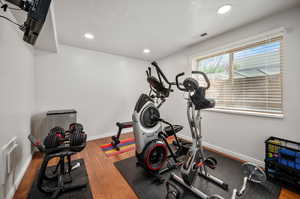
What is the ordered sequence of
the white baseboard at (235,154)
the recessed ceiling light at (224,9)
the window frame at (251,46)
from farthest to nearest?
the white baseboard at (235,154)
the window frame at (251,46)
the recessed ceiling light at (224,9)

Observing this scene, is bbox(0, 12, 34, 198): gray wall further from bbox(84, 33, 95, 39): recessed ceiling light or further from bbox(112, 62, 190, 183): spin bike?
bbox(112, 62, 190, 183): spin bike

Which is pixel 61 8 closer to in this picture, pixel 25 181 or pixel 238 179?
pixel 25 181

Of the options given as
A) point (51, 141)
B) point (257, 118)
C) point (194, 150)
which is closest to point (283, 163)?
point (257, 118)

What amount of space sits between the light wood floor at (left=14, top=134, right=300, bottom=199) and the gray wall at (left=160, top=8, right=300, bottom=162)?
2.42 ft

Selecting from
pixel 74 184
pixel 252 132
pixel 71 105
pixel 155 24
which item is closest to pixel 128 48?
pixel 155 24

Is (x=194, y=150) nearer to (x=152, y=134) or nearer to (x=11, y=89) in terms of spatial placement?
(x=152, y=134)

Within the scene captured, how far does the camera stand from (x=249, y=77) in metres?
2.12

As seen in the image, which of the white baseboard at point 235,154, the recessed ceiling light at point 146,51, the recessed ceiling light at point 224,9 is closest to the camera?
the recessed ceiling light at point 224,9

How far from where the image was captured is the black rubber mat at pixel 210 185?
140 centimetres

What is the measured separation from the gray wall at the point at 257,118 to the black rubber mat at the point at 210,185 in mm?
408

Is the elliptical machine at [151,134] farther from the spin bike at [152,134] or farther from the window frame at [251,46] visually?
the window frame at [251,46]

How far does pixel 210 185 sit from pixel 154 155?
32.9 inches

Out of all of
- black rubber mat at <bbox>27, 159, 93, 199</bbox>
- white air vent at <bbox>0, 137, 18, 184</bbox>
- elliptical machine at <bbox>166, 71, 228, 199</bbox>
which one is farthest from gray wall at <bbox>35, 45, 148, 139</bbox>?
elliptical machine at <bbox>166, 71, 228, 199</bbox>

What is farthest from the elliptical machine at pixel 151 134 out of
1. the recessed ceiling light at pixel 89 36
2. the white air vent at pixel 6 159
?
the recessed ceiling light at pixel 89 36
